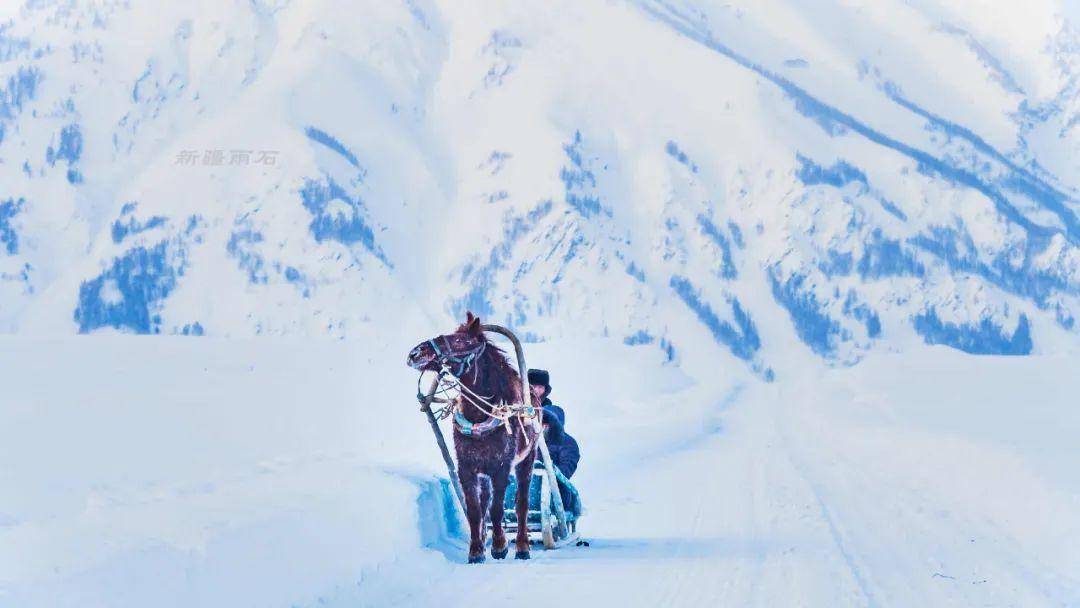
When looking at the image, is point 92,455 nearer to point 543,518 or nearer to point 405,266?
point 543,518

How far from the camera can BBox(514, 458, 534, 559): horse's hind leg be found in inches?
457

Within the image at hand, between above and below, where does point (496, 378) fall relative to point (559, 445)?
above

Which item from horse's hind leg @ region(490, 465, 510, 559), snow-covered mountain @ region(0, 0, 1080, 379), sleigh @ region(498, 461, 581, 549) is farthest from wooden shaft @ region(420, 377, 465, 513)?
snow-covered mountain @ region(0, 0, 1080, 379)

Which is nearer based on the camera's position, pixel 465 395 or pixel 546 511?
pixel 465 395

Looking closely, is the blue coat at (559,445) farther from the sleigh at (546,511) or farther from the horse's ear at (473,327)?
the horse's ear at (473,327)

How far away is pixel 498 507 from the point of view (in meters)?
11.2

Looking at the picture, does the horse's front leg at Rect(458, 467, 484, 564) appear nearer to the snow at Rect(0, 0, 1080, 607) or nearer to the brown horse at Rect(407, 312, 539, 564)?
the brown horse at Rect(407, 312, 539, 564)

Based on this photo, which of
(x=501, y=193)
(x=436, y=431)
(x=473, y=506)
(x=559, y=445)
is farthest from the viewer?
(x=501, y=193)

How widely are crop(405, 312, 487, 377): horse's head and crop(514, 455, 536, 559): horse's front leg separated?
1459mm

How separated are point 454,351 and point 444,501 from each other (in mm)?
2796

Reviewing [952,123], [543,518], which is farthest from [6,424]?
[952,123]

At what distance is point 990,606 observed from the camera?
9.53 meters

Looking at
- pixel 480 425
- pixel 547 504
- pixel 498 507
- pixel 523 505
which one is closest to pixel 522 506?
pixel 523 505

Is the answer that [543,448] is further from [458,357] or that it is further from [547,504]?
[458,357]
